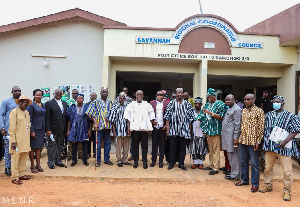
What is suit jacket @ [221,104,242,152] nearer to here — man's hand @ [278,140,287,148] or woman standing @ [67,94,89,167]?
man's hand @ [278,140,287,148]

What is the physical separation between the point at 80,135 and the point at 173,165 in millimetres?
2321

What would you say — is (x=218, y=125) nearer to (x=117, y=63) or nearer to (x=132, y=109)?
(x=132, y=109)

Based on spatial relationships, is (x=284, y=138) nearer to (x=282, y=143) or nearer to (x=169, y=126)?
(x=282, y=143)

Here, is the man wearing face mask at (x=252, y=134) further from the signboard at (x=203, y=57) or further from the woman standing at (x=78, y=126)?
the signboard at (x=203, y=57)

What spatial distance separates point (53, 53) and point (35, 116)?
4.49 meters

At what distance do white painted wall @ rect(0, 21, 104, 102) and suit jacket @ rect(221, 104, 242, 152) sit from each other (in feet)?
17.9

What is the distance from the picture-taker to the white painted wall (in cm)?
923

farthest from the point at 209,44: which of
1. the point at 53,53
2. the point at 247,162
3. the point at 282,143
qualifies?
the point at 53,53

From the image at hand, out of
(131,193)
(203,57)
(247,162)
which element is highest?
(203,57)

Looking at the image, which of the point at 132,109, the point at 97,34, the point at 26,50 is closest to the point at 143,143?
the point at 132,109

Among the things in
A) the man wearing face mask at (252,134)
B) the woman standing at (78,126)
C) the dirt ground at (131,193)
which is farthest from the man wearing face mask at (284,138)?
the woman standing at (78,126)

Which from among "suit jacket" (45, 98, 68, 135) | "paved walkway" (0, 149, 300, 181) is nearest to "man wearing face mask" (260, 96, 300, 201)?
"paved walkway" (0, 149, 300, 181)

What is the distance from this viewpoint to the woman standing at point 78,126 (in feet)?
19.5

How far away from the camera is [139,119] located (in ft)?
19.2
